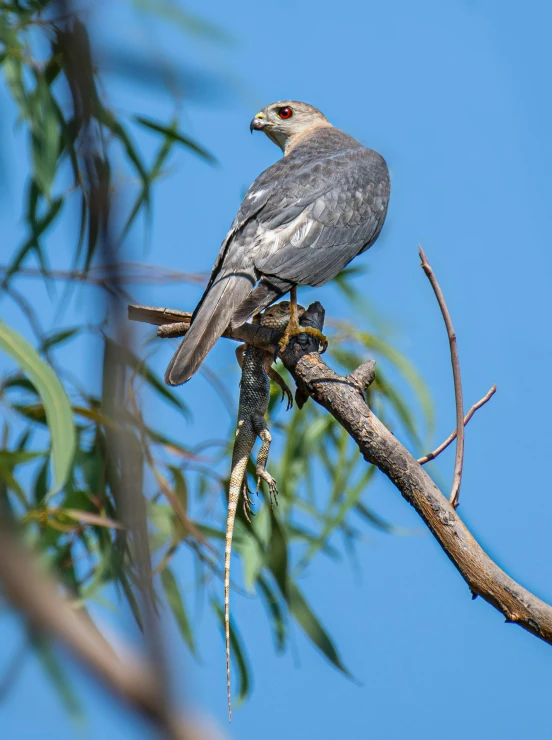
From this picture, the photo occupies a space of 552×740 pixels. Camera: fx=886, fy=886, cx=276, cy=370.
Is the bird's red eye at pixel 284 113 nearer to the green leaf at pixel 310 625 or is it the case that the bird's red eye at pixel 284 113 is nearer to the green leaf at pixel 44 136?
the green leaf at pixel 44 136

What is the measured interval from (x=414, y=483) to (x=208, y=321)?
97 centimetres

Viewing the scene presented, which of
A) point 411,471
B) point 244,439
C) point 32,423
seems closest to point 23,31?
point 32,423

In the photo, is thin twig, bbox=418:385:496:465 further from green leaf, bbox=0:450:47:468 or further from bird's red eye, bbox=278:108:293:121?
bird's red eye, bbox=278:108:293:121

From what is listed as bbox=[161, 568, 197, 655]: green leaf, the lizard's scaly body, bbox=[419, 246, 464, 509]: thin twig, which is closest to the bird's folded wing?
the lizard's scaly body

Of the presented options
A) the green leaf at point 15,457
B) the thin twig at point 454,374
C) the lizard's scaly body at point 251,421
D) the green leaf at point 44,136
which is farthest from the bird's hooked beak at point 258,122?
the thin twig at point 454,374

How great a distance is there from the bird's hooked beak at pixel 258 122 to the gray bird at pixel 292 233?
0.49m

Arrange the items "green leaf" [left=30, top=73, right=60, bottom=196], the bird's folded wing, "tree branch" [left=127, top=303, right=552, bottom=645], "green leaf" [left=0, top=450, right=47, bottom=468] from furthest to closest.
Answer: "green leaf" [left=30, top=73, right=60, bottom=196]
"green leaf" [left=0, top=450, right=47, bottom=468]
the bird's folded wing
"tree branch" [left=127, top=303, right=552, bottom=645]

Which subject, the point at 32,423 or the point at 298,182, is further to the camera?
the point at 32,423

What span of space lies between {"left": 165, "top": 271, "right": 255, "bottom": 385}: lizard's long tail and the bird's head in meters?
2.30

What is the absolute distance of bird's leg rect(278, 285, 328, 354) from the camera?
114 inches

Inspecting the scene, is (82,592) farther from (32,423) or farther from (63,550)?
(32,423)

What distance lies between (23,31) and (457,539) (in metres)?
3.22

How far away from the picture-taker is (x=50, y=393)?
9.78ft

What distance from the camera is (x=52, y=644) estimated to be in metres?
0.43
